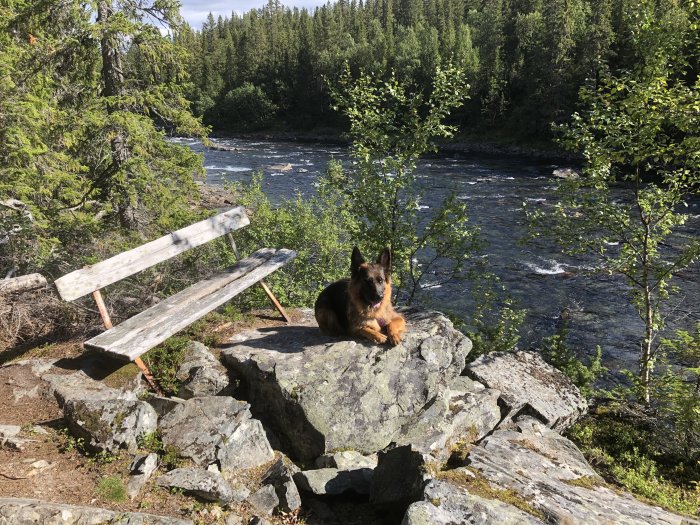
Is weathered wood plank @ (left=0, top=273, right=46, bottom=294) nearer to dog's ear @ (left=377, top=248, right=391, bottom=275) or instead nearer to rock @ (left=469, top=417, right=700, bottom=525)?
dog's ear @ (left=377, top=248, right=391, bottom=275)

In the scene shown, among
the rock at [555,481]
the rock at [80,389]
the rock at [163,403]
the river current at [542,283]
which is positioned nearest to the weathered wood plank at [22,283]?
the rock at [80,389]

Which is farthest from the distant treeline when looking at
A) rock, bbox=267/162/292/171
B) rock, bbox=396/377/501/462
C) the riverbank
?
rock, bbox=396/377/501/462

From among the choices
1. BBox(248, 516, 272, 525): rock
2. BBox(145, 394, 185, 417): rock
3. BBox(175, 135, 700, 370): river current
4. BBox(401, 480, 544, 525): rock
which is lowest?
BBox(175, 135, 700, 370): river current

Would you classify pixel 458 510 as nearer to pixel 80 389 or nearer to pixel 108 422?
pixel 108 422

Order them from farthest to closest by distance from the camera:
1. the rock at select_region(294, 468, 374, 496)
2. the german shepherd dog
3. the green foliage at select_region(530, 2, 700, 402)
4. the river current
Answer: the river current < the green foliage at select_region(530, 2, 700, 402) < the german shepherd dog < the rock at select_region(294, 468, 374, 496)

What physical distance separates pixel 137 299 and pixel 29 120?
3.75 metres

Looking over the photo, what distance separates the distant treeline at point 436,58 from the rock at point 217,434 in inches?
1275

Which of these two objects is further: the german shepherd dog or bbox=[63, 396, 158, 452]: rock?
the german shepherd dog

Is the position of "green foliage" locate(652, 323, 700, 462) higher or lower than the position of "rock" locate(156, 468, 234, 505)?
lower

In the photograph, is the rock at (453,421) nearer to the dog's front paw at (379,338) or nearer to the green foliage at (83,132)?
the dog's front paw at (379,338)

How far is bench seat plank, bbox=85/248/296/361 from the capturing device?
5.12 m

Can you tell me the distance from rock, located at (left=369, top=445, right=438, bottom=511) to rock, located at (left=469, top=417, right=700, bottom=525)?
25.0 inches

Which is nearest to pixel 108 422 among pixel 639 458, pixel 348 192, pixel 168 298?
pixel 168 298

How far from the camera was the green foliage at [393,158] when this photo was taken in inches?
364
